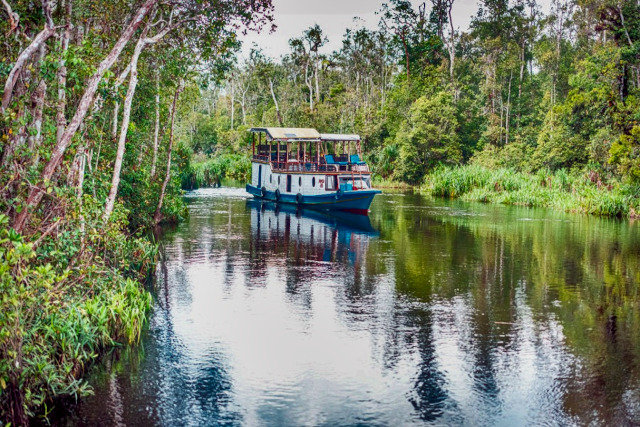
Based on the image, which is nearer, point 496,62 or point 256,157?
point 256,157

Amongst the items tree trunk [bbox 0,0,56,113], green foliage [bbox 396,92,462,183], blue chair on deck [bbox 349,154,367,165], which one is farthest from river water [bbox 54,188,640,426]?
green foliage [bbox 396,92,462,183]

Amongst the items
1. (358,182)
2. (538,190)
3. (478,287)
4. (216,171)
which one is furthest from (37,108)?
(216,171)

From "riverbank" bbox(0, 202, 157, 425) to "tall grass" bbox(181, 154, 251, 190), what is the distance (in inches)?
1239

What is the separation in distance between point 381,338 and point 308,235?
43.1ft

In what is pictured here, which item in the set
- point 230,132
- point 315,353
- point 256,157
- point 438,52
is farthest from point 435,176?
point 315,353

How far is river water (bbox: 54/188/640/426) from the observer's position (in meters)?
8.58

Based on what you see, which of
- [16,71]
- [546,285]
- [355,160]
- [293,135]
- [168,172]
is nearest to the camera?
[16,71]

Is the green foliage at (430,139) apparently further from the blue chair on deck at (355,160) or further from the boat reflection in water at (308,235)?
the boat reflection in water at (308,235)

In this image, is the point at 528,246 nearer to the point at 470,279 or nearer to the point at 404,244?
the point at 404,244

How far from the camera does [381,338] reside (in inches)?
449

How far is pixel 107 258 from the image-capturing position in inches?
493

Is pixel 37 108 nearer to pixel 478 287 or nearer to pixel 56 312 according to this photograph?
pixel 56 312

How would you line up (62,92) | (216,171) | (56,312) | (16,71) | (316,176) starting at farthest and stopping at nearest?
1. (216,171)
2. (316,176)
3. (62,92)
4. (16,71)
5. (56,312)

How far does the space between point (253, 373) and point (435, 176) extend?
3714 centimetres
